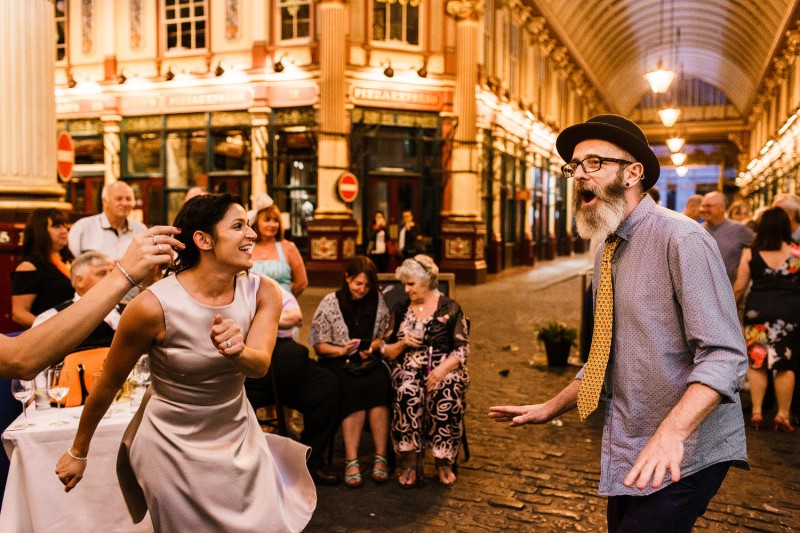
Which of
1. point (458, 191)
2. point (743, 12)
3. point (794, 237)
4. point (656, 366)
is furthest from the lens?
point (743, 12)

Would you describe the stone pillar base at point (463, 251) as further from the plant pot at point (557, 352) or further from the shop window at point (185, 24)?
the plant pot at point (557, 352)

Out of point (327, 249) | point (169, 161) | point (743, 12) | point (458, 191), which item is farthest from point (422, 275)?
point (743, 12)

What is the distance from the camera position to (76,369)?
3.97m

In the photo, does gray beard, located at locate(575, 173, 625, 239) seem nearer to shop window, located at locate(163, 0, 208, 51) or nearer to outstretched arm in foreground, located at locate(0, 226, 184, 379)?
outstretched arm in foreground, located at locate(0, 226, 184, 379)

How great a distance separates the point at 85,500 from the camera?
349 cm

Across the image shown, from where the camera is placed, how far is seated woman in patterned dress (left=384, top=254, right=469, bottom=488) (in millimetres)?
5188

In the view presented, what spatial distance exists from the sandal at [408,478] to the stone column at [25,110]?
14.4ft

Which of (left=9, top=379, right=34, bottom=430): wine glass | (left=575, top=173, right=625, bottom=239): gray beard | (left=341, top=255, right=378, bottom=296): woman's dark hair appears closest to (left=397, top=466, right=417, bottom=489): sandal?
(left=341, top=255, right=378, bottom=296): woman's dark hair

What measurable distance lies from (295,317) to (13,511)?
8.33 feet

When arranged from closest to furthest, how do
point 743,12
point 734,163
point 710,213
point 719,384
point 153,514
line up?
point 719,384 → point 153,514 → point 710,213 → point 743,12 → point 734,163

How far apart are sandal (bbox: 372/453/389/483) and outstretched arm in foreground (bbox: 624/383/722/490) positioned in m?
3.30

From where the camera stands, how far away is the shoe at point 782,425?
6.32 m

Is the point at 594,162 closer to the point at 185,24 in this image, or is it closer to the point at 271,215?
the point at 271,215

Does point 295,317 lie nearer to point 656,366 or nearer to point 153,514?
point 153,514
